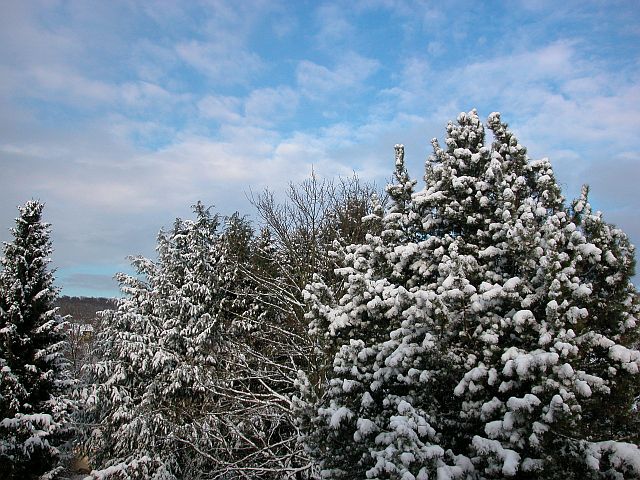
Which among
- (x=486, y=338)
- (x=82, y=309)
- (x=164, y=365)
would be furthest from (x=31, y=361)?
(x=82, y=309)

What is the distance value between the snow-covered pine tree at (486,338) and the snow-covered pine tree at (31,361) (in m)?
11.6

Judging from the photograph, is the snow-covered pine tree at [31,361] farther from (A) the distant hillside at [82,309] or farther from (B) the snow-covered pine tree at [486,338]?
(B) the snow-covered pine tree at [486,338]

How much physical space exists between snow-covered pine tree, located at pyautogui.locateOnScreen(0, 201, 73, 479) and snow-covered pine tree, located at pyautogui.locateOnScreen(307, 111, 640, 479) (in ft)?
38.0

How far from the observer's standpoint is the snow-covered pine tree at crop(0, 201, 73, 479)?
15.0 metres

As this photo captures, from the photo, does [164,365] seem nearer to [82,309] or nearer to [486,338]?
[486,338]

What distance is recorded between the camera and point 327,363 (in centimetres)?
1066

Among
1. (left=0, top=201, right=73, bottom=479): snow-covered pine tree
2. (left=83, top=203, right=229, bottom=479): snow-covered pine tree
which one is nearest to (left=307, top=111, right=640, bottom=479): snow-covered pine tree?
Answer: (left=83, top=203, right=229, bottom=479): snow-covered pine tree

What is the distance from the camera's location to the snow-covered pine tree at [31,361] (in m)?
15.0

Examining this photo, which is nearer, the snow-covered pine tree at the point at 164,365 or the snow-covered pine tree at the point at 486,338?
the snow-covered pine tree at the point at 486,338

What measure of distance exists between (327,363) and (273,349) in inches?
196

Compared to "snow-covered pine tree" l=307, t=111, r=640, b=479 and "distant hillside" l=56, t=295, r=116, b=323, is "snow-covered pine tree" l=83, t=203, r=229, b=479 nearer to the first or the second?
"distant hillside" l=56, t=295, r=116, b=323

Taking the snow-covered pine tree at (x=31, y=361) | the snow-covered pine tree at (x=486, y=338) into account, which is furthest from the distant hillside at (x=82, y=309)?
the snow-covered pine tree at (x=486, y=338)

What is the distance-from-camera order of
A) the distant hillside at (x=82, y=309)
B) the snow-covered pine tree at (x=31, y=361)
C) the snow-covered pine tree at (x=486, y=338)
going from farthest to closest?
the distant hillside at (x=82, y=309) < the snow-covered pine tree at (x=31, y=361) < the snow-covered pine tree at (x=486, y=338)

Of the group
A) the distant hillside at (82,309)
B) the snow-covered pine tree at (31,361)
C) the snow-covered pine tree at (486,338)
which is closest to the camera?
the snow-covered pine tree at (486,338)
